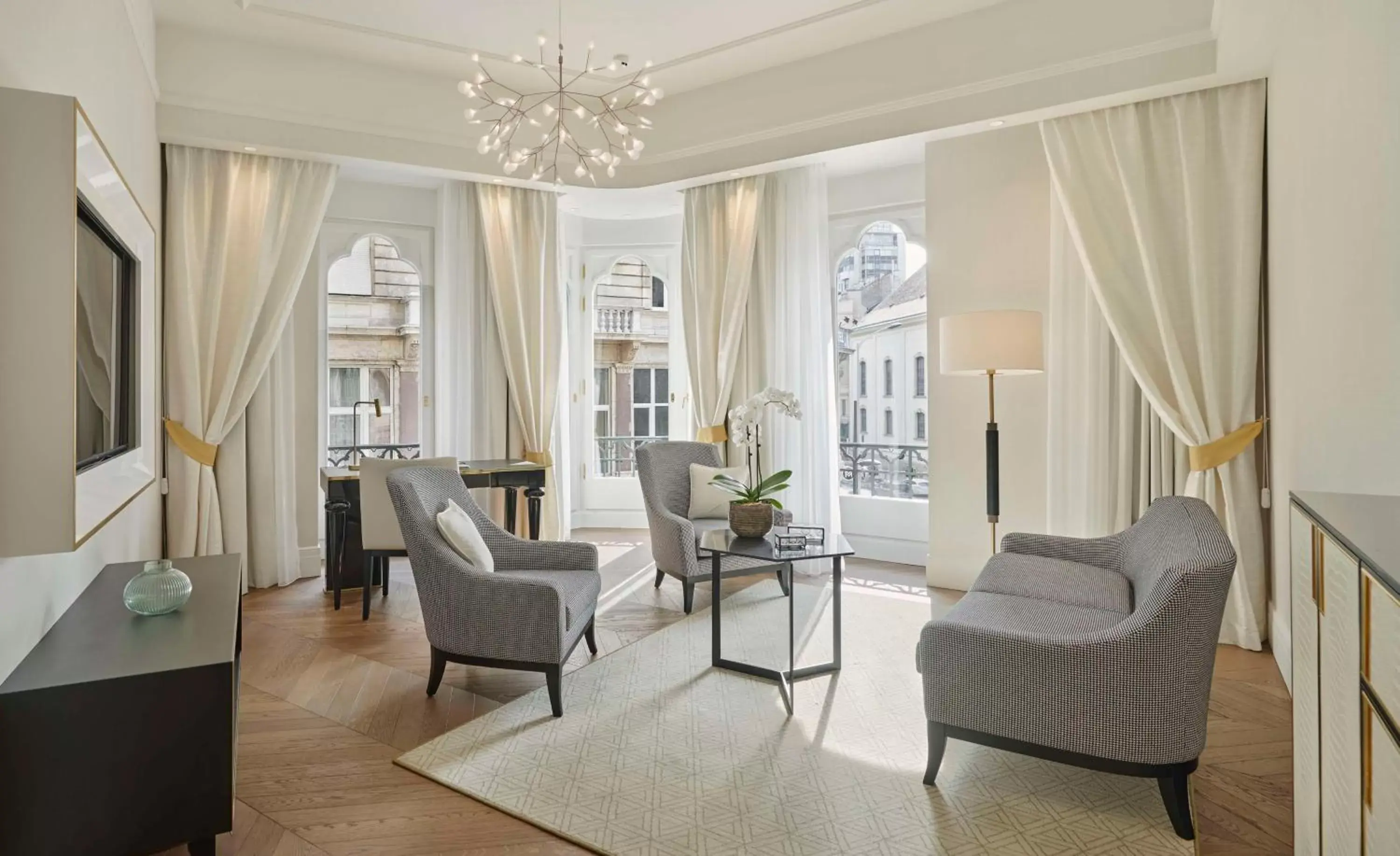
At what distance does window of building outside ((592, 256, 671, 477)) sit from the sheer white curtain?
1575 mm

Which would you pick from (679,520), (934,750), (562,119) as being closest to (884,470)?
(679,520)

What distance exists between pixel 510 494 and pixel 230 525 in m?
1.59

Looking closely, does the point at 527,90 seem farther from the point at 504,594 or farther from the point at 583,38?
the point at 504,594

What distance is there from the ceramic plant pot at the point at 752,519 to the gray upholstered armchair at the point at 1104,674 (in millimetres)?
1069

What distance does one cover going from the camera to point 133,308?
2873mm

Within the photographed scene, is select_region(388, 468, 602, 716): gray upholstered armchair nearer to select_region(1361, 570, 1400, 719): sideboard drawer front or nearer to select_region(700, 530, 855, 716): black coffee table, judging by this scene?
select_region(700, 530, 855, 716): black coffee table

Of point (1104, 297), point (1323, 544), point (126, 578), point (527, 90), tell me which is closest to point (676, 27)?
point (527, 90)

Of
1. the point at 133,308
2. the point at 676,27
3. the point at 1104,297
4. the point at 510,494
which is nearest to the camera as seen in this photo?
the point at 133,308

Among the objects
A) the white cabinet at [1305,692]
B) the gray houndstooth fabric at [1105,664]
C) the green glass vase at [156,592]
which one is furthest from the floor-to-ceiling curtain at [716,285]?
the white cabinet at [1305,692]

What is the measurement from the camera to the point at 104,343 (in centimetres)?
245

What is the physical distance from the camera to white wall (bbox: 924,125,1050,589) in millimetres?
4281

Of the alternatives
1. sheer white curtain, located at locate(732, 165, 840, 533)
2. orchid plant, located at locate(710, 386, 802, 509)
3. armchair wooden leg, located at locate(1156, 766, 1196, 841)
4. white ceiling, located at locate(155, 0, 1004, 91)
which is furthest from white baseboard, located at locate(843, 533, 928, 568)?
white ceiling, located at locate(155, 0, 1004, 91)

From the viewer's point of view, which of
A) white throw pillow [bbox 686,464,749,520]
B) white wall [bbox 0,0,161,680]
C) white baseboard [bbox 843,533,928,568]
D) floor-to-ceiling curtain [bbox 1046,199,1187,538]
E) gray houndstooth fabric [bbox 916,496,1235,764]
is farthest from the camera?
white baseboard [bbox 843,533,928,568]

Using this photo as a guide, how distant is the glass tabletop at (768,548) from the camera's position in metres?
3.11
